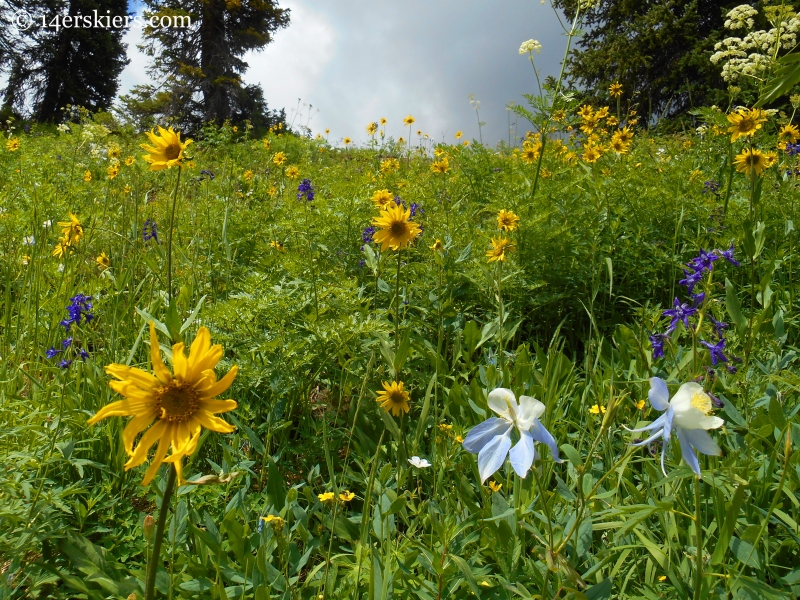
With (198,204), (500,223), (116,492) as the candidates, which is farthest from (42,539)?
(198,204)

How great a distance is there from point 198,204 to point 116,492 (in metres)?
2.25

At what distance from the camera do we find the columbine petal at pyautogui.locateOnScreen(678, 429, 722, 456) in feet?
2.29

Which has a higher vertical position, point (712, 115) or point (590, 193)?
point (712, 115)

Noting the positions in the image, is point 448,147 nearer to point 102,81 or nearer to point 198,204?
point 198,204

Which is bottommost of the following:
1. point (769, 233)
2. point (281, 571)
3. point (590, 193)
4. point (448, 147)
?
point (281, 571)

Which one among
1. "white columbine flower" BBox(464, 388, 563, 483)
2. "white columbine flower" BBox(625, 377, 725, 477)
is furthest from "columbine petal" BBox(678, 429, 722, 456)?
"white columbine flower" BBox(464, 388, 563, 483)

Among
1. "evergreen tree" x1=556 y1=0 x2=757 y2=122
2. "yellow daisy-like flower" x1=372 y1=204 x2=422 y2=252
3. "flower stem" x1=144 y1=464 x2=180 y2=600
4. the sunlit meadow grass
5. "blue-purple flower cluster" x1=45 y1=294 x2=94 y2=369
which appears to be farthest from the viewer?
"evergreen tree" x1=556 y1=0 x2=757 y2=122

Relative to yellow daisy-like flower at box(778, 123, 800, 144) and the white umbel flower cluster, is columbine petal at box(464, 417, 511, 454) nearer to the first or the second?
the white umbel flower cluster

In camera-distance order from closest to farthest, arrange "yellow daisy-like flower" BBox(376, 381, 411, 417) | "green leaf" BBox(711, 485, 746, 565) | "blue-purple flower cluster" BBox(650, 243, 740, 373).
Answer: "green leaf" BBox(711, 485, 746, 565), "blue-purple flower cluster" BBox(650, 243, 740, 373), "yellow daisy-like flower" BBox(376, 381, 411, 417)

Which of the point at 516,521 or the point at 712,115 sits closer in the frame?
the point at 516,521

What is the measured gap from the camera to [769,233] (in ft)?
8.34

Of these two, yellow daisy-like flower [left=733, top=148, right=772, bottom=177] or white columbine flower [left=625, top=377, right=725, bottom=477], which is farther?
yellow daisy-like flower [left=733, top=148, right=772, bottom=177]

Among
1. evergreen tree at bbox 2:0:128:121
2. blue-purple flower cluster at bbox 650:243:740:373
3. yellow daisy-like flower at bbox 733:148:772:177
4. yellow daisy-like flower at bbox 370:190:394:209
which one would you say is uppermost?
evergreen tree at bbox 2:0:128:121

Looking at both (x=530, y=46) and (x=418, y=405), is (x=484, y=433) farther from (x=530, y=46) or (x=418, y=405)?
(x=530, y=46)
